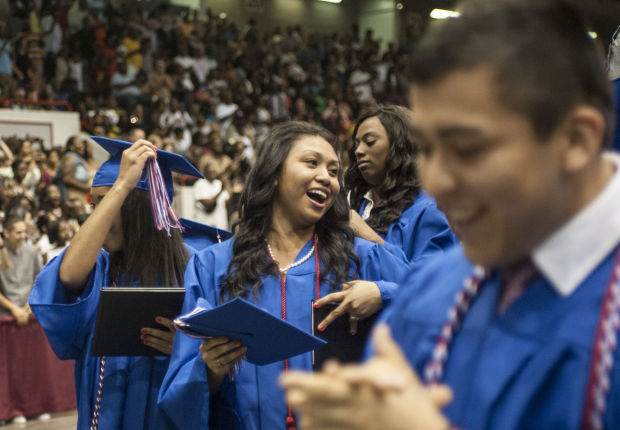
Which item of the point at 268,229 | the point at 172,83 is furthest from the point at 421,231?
the point at 172,83

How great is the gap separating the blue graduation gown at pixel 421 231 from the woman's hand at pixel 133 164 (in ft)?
3.98

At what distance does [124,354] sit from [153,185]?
680 mm

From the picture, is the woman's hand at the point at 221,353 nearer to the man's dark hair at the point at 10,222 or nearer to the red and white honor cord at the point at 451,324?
the red and white honor cord at the point at 451,324


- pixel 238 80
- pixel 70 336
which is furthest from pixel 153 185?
pixel 238 80

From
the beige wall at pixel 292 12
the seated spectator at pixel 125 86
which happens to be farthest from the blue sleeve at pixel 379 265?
the beige wall at pixel 292 12

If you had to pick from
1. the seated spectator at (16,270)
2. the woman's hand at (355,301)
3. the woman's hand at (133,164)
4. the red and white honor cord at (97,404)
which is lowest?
the seated spectator at (16,270)

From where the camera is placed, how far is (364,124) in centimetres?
370

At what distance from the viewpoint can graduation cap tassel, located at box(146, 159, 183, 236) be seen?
2.81 metres

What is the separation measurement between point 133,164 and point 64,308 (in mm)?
600

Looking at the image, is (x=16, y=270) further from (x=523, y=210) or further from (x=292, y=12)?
(x=292, y=12)

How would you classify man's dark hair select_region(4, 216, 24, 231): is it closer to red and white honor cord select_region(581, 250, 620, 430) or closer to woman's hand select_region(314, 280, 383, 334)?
woman's hand select_region(314, 280, 383, 334)

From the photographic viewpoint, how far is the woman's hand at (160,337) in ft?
8.48

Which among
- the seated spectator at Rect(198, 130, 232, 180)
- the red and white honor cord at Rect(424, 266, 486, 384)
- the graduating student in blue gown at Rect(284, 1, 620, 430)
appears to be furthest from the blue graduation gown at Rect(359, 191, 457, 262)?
the seated spectator at Rect(198, 130, 232, 180)

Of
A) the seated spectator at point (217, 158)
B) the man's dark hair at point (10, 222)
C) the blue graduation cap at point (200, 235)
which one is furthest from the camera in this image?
the seated spectator at point (217, 158)
